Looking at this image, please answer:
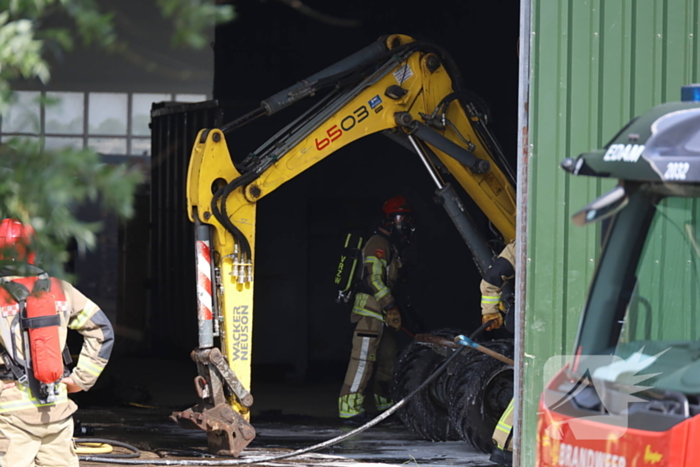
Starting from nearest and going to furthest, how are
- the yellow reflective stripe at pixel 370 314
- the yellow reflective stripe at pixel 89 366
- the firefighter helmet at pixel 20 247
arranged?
the firefighter helmet at pixel 20 247
the yellow reflective stripe at pixel 89 366
the yellow reflective stripe at pixel 370 314

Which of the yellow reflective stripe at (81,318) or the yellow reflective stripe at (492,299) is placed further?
the yellow reflective stripe at (492,299)

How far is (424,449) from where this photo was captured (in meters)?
7.80

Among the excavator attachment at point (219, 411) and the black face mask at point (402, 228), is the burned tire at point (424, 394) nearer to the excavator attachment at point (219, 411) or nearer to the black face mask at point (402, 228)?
the black face mask at point (402, 228)

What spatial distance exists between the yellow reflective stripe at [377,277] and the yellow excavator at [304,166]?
156 centimetres

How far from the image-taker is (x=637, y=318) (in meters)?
3.38

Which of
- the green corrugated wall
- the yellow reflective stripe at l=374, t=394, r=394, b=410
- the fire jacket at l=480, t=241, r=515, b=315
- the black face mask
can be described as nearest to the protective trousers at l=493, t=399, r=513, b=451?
the fire jacket at l=480, t=241, r=515, b=315

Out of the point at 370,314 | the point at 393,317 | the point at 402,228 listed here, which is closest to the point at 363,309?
the point at 370,314

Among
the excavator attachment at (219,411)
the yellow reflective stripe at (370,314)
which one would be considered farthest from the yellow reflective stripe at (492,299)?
the yellow reflective stripe at (370,314)

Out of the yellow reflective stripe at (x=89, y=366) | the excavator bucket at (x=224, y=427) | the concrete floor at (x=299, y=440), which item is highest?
the yellow reflective stripe at (x=89, y=366)

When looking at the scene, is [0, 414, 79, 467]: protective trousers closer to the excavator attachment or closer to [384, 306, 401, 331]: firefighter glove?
the excavator attachment

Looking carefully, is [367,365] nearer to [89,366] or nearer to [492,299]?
[492,299]

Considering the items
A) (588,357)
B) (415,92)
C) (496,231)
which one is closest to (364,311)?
(496,231)

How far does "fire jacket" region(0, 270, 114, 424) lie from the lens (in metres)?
4.79

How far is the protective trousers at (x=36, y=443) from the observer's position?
15.7 ft
